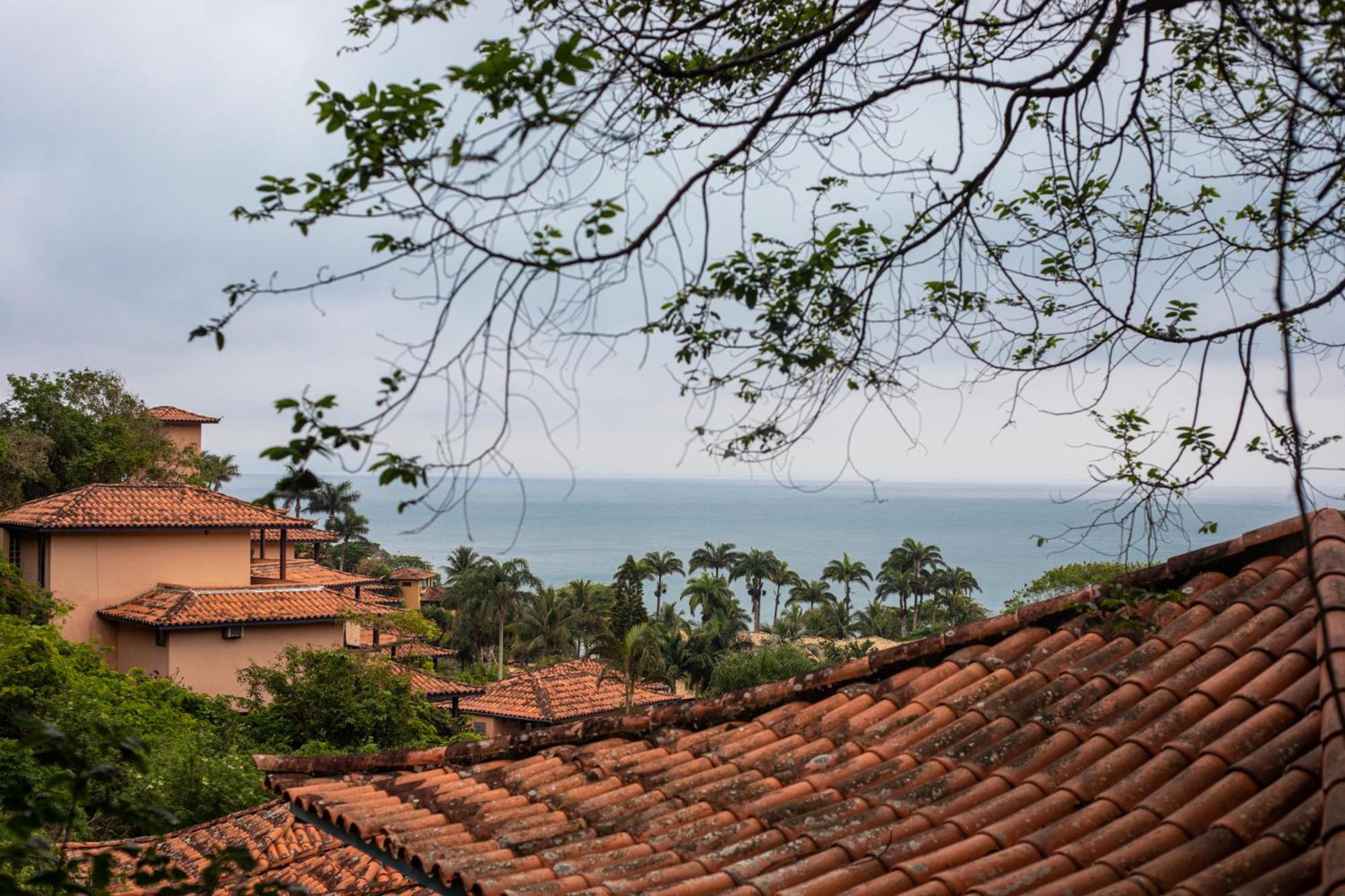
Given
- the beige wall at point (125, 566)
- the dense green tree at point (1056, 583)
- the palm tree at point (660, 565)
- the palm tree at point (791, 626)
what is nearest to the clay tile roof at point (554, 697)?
the beige wall at point (125, 566)

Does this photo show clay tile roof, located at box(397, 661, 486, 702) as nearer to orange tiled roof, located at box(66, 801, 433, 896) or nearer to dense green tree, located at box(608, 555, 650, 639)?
orange tiled roof, located at box(66, 801, 433, 896)

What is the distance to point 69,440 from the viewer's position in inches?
1447

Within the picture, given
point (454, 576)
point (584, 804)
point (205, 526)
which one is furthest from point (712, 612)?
point (584, 804)

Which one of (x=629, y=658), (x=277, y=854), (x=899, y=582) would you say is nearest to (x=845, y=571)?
(x=899, y=582)

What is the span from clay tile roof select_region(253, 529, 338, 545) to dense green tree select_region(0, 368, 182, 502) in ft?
14.3

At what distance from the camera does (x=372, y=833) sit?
5062 mm

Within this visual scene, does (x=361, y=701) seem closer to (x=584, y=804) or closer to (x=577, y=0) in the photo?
(x=584, y=804)

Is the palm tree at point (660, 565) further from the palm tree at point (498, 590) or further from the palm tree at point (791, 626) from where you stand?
the palm tree at point (498, 590)

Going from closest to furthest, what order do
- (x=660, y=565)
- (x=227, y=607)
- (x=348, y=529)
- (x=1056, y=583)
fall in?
(x=227, y=607)
(x=1056, y=583)
(x=660, y=565)
(x=348, y=529)

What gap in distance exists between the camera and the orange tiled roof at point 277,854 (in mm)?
6574

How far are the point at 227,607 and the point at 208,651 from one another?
131cm

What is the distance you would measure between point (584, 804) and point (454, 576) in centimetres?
7255

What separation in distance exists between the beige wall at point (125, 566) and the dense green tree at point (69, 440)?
5.54m

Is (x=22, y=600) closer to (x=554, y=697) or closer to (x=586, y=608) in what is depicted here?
(x=554, y=697)
